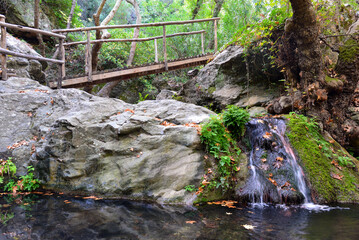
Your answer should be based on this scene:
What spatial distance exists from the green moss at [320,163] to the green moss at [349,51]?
200 cm

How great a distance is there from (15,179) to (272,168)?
5587 millimetres

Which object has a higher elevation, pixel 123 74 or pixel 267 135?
pixel 123 74

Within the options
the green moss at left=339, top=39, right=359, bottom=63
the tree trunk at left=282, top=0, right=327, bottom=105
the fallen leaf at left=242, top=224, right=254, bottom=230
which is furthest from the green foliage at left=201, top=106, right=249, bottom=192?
the green moss at left=339, top=39, right=359, bottom=63

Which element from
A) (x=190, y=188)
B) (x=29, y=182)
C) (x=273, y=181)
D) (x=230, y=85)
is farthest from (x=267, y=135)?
(x=29, y=182)

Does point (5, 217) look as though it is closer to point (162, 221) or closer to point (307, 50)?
point (162, 221)

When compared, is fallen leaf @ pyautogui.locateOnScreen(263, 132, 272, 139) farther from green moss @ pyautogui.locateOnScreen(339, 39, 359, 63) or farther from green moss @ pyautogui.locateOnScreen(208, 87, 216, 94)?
green moss @ pyautogui.locateOnScreen(208, 87, 216, 94)

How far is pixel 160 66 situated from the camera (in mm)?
10039

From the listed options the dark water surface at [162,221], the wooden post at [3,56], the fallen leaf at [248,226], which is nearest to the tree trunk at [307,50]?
the dark water surface at [162,221]

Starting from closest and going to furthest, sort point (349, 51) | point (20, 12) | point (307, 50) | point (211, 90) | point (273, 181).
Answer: point (273, 181), point (307, 50), point (349, 51), point (211, 90), point (20, 12)

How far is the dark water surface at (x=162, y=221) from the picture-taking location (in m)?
3.05

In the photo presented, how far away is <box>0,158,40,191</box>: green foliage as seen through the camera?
5258 millimetres

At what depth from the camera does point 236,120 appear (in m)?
5.75

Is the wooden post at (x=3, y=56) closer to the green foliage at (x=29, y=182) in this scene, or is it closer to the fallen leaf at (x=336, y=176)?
the green foliage at (x=29, y=182)

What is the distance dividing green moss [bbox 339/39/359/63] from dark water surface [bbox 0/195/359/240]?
3956 mm
